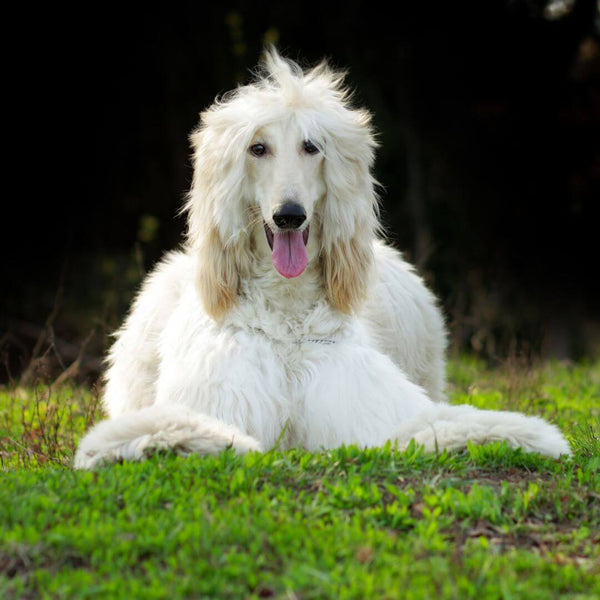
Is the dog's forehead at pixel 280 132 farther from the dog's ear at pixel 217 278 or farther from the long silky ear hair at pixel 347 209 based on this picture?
the dog's ear at pixel 217 278

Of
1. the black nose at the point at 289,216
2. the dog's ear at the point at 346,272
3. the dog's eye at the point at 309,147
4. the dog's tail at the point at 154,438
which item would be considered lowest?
the dog's tail at the point at 154,438

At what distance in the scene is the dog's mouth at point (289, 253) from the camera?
4.59 meters

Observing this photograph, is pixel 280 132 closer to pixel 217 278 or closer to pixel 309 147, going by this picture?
pixel 309 147

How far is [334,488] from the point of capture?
3.65m

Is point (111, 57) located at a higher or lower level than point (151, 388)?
higher

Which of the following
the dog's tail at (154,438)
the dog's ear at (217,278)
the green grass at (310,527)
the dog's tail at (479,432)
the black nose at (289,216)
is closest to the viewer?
the green grass at (310,527)

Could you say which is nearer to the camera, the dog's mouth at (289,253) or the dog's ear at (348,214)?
the dog's mouth at (289,253)

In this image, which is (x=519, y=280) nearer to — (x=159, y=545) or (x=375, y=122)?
(x=375, y=122)

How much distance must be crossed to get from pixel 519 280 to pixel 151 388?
9401 mm

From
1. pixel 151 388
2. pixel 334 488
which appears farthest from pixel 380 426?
pixel 151 388

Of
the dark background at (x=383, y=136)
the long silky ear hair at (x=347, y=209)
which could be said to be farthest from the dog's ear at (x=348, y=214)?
the dark background at (x=383, y=136)

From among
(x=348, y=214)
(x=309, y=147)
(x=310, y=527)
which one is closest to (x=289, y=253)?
(x=348, y=214)

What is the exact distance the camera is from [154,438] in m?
4.07

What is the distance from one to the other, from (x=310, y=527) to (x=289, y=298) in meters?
1.59
